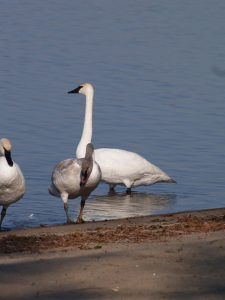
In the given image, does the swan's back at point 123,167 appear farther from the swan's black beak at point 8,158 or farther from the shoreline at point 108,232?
the shoreline at point 108,232

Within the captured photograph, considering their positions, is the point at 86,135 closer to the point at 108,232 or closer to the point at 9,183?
the point at 9,183

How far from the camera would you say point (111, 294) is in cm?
718

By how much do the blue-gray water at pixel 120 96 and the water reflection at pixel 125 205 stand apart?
0.01 m

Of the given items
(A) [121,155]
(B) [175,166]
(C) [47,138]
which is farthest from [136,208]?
(C) [47,138]

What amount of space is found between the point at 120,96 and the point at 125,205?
718 cm

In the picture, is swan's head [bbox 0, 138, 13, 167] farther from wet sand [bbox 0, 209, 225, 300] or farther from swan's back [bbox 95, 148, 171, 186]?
swan's back [bbox 95, 148, 171, 186]

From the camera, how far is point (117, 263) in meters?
8.01

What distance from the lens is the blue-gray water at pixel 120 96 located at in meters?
15.0

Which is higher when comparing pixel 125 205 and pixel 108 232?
pixel 108 232

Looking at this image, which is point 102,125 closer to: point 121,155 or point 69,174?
point 121,155

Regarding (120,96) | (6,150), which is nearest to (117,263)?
(6,150)

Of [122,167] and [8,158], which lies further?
[122,167]

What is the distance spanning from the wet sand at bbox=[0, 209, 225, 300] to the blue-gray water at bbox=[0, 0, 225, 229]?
3.12m

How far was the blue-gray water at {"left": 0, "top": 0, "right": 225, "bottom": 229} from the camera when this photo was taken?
15000 millimetres
